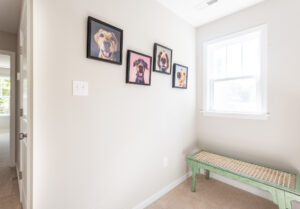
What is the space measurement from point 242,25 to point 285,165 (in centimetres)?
187

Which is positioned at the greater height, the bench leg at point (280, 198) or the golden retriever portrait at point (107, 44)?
the golden retriever portrait at point (107, 44)

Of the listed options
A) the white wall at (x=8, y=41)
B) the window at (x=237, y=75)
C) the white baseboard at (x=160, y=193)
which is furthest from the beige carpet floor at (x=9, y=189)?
the window at (x=237, y=75)

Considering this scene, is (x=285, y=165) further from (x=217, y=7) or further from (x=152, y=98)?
(x=217, y=7)

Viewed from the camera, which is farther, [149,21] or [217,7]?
[217,7]

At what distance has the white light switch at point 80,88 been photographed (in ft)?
3.80

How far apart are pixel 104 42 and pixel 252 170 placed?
2137 mm

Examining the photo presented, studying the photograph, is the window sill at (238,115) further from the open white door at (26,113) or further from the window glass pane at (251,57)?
the open white door at (26,113)

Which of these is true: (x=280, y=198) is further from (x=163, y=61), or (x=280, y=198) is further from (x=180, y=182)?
(x=163, y=61)

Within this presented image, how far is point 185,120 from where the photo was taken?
7.56 ft

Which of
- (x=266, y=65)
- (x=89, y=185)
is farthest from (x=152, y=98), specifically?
(x=266, y=65)

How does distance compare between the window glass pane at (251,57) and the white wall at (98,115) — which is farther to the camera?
the window glass pane at (251,57)

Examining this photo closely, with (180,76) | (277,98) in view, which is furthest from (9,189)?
(277,98)

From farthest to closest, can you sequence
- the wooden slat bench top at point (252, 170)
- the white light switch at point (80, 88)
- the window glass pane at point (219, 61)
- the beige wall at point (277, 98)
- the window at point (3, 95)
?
the window at point (3, 95), the window glass pane at point (219, 61), the beige wall at point (277, 98), the wooden slat bench top at point (252, 170), the white light switch at point (80, 88)

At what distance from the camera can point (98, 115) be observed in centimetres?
131
